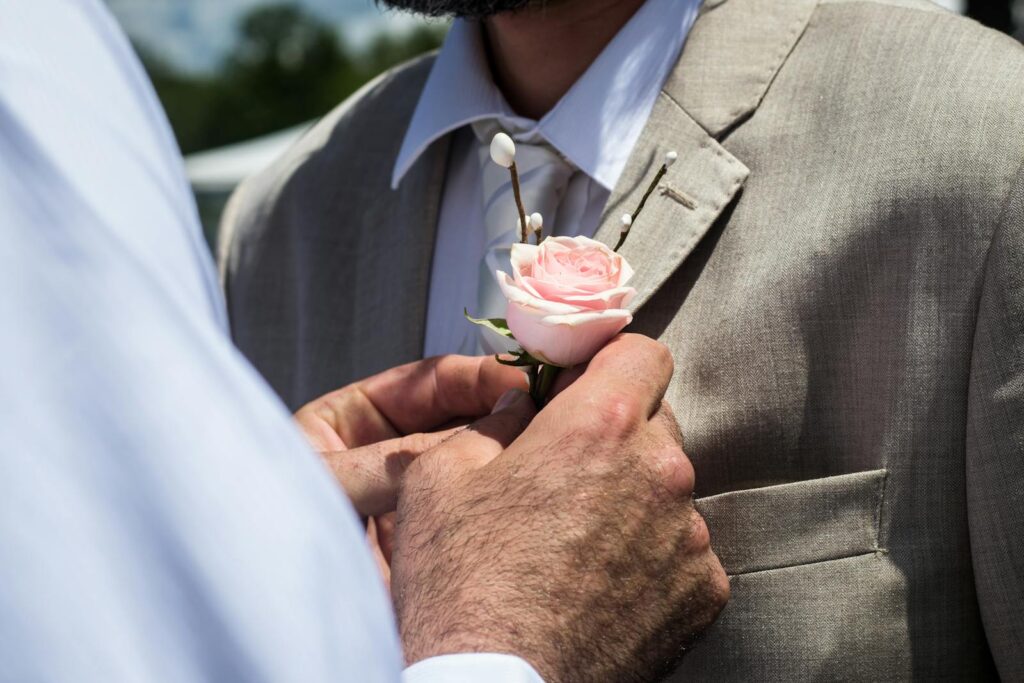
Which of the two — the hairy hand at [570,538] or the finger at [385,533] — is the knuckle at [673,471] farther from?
the finger at [385,533]

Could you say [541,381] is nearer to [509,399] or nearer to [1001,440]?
[509,399]

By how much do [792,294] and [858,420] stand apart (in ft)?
0.66

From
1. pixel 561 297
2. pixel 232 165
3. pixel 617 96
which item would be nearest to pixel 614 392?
pixel 561 297

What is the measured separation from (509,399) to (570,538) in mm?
262

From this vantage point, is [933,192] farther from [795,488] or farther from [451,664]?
[451,664]

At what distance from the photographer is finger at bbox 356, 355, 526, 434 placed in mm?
1501

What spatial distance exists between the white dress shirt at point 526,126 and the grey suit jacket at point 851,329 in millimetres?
75

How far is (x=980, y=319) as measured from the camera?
54.2 inches

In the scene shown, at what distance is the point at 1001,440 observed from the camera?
4.43 feet

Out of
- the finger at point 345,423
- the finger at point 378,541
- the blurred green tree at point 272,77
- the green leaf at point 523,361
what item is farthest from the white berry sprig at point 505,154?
the blurred green tree at point 272,77

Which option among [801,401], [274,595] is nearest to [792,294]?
[801,401]

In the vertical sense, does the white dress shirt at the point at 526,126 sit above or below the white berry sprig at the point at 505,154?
below

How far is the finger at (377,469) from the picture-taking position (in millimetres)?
1429

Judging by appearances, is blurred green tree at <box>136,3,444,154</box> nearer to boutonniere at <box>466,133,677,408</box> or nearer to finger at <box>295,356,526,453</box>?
finger at <box>295,356,526,453</box>
